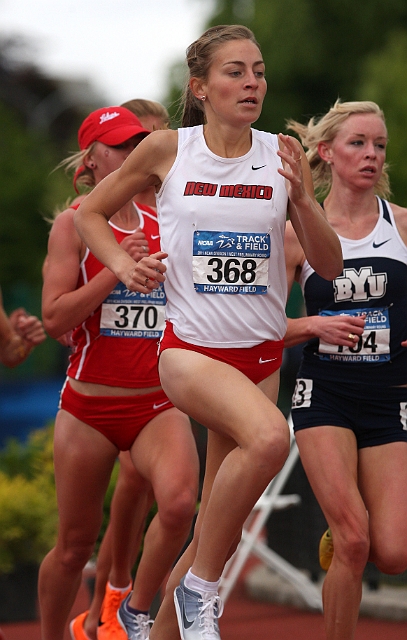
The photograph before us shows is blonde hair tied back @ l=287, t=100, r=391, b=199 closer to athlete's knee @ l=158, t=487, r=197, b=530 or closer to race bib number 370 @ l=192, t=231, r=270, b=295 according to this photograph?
race bib number 370 @ l=192, t=231, r=270, b=295

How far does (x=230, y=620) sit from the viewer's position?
768 cm

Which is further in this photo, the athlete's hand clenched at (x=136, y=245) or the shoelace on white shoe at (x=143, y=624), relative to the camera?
the shoelace on white shoe at (x=143, y=624)

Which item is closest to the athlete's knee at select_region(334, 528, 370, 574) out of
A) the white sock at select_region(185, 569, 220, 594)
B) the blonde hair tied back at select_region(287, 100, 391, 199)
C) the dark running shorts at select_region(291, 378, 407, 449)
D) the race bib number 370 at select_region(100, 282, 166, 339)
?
the dark running shorts at select_region(291, 378, 407, 449)

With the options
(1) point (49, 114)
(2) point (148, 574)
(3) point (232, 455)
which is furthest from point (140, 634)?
(1) point (49, 114)

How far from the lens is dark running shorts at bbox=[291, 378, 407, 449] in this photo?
5.22m

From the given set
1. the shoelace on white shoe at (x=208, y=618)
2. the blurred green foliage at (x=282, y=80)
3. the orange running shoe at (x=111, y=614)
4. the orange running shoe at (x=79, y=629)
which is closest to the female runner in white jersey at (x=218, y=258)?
the shoelace on white shoe at (x=208, y=618)

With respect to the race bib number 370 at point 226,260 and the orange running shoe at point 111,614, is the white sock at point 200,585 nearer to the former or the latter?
the race bib number 370 at point 226,260

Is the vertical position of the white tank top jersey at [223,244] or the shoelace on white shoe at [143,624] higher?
the white tank top jersey at [223,244]

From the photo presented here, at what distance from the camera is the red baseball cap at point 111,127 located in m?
5.61

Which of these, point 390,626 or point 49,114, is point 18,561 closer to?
point 390,626

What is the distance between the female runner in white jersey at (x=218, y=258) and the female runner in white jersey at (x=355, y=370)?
668 mm

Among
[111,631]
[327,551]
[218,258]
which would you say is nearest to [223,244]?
[218,258]

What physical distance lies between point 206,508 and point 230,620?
3660 mm

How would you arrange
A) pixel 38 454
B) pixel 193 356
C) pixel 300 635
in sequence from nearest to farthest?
pixel 193 356
pixel 300 635
pixel 38 454
